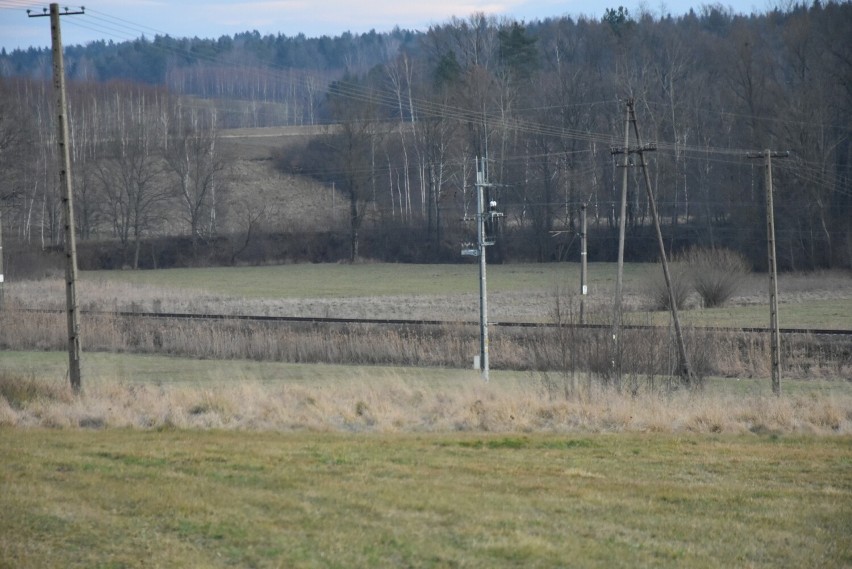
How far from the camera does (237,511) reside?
7.81 meters

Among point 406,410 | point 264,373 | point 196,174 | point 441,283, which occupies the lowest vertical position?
point 264,373

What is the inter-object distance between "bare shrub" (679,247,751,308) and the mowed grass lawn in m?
36.4

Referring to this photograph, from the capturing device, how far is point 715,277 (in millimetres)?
47562

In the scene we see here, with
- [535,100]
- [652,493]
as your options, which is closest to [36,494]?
[652,493]

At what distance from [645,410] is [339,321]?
21163 mm

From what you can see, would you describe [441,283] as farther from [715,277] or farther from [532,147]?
[532,147]

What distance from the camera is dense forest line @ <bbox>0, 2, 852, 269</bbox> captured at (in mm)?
66500

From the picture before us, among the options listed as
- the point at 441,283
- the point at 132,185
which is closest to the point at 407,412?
the point at 441,283

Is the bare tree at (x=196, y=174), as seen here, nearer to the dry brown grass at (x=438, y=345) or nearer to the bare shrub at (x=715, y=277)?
the dry brown grass at (x=438, y=345)

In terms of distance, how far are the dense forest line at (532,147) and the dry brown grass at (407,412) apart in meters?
45.6

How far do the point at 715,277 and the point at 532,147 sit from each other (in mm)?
37981

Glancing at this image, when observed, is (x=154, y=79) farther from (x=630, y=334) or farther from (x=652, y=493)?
(x=652, y=493)

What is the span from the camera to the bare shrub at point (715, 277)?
4744 cm

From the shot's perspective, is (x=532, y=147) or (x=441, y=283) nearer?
(x=441, y=283)
